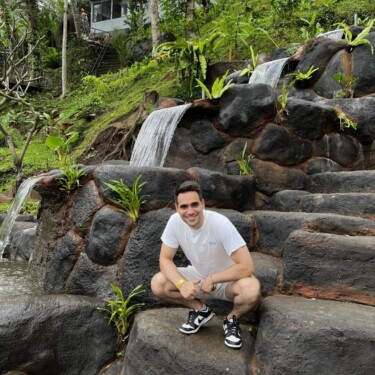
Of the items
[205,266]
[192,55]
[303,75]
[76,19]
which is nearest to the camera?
[205,266]

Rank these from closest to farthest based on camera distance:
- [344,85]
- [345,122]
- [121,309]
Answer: [121,309] < [345,122] < [344,85]

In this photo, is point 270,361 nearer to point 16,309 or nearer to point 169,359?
point 169,359

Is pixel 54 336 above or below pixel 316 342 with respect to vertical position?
below

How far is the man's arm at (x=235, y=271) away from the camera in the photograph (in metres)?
2.84

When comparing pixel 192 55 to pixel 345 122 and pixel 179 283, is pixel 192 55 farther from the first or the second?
pixel 179 283

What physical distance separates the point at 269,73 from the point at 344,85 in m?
1.91

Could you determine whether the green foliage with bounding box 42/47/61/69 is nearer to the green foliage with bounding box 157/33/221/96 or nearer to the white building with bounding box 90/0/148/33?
the white building with bounding box 90/0/148/33

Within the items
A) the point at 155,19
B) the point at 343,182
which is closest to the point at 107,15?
the point at 155,19

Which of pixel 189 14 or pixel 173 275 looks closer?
pixel 173 275

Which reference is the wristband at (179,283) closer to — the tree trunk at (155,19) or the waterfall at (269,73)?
the waterfall at (269,73)

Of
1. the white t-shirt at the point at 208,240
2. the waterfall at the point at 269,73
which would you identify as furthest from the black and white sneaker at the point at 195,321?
the waterfall at the point at 269,73

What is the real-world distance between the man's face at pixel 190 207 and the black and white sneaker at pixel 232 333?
30.7 inches

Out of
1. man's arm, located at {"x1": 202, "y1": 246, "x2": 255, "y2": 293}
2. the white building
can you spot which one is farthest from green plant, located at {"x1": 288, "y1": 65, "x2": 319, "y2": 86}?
the white building

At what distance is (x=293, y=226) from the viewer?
12.7 feet
